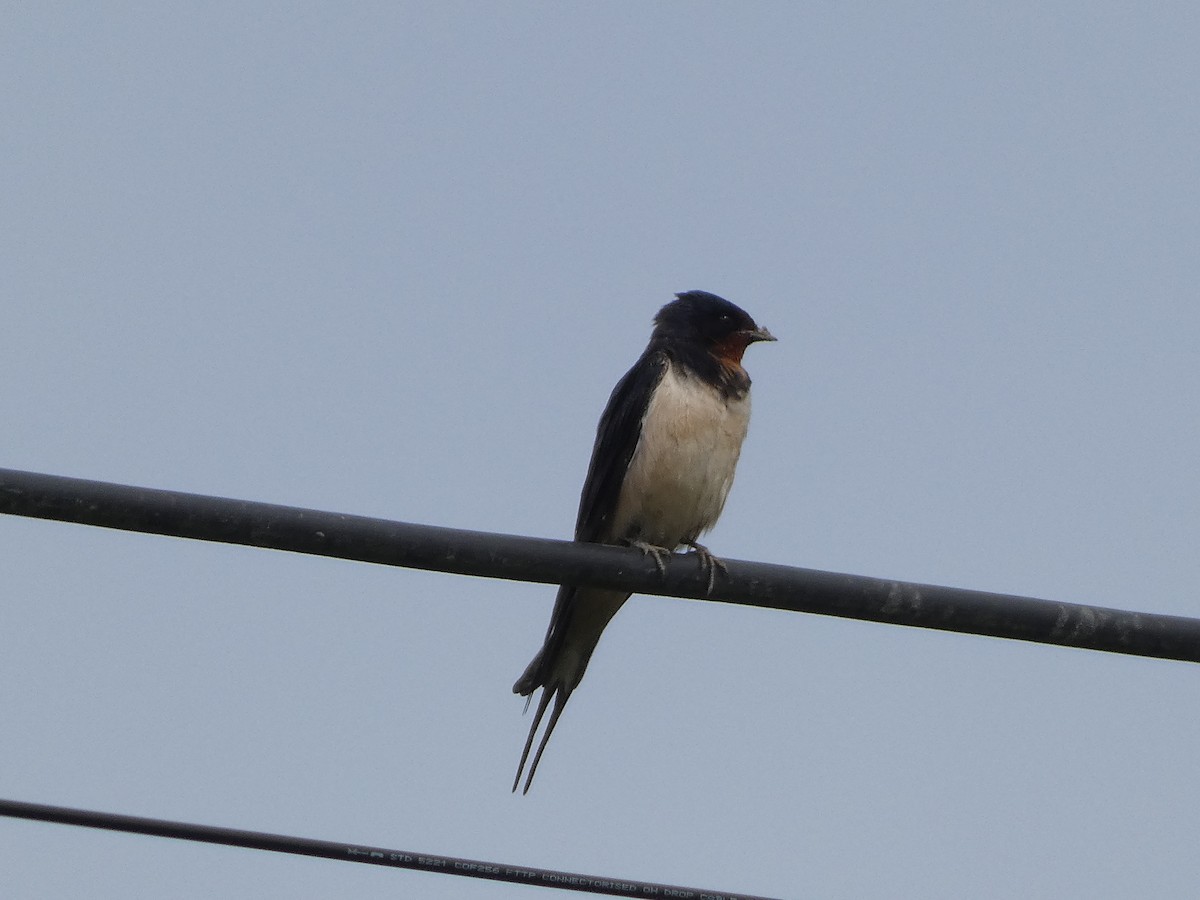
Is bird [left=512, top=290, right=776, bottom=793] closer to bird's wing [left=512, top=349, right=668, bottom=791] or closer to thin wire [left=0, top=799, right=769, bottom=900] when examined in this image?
bird's wing [left=512, top=349, right=668, bottom=791]

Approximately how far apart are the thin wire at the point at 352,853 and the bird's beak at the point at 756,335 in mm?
4353

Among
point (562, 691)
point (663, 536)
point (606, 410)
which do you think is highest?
point (606, 410)

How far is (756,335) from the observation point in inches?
311

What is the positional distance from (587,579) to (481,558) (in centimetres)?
37

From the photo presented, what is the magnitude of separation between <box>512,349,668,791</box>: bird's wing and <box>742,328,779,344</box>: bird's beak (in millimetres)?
624

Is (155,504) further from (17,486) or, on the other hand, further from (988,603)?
(988,603)

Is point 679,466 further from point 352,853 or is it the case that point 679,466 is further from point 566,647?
point 352,853

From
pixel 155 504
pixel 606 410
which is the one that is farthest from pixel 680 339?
Answer: pixel 155 504

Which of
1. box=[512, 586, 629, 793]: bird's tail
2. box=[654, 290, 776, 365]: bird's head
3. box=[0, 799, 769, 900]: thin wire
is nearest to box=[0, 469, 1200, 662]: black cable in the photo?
box=[0, 799, 769, 900]: thin wire

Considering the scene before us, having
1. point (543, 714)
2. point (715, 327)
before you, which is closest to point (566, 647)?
point (543, 714)

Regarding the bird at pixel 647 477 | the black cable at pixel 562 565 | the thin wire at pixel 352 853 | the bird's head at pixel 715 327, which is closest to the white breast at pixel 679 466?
the bird at pixel 647 477

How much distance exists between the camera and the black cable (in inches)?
153

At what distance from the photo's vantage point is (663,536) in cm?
714

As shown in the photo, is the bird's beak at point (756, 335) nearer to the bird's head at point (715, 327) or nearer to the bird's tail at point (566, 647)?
the bird's head at point (715, 327)
